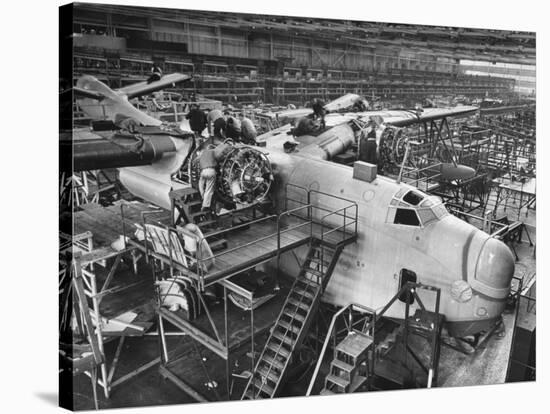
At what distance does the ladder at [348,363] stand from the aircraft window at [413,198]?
8.23 ft

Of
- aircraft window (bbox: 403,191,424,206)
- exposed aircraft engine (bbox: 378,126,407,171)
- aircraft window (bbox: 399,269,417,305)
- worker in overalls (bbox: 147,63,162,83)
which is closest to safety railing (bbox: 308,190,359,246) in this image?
aircraft window (bbox: 403,191,424,206)

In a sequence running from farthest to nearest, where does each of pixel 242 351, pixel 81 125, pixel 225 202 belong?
pixel 242 351
pixel 225 202
pixel 81 125

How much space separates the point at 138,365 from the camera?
932 cm

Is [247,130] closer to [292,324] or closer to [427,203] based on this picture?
[427,203]

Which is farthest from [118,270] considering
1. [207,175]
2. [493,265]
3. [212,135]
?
[493,265]

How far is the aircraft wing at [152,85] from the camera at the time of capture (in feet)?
28.4

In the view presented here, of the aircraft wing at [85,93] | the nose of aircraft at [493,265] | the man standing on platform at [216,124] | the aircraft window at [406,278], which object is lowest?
the aircraft window at [406,278]

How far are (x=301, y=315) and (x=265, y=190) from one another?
2.43 m

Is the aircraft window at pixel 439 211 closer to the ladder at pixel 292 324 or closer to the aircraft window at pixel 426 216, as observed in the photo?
the aircraft window at pixel 426 216

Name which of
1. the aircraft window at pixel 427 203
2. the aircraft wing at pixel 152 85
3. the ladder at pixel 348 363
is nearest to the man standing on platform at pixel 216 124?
the aircraft wing at pixel 152 85

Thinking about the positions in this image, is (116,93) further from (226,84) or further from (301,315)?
(301,315)

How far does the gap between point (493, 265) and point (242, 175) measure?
4559 mm

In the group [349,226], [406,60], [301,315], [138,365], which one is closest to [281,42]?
[406,60]

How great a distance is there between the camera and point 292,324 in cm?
911
